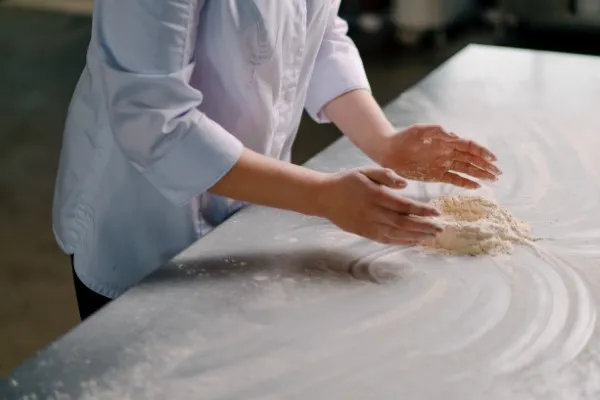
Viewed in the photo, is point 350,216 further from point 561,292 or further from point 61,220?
point 61,220

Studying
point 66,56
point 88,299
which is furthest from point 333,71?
point 66,56

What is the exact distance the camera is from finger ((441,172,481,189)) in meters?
1.00

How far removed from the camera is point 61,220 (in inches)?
39.2

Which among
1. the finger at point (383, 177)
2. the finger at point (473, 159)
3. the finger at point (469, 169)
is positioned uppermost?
the finger at point (383, 177)

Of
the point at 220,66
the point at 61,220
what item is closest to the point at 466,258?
the point at 220,66

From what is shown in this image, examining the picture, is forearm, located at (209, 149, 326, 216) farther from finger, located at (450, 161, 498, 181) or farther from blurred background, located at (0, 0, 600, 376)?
blurred background, located at (0, 0, 600, 376)

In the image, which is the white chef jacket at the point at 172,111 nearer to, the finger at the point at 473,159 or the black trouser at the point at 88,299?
the black trouser at the point at 88,299

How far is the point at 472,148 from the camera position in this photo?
996 mm

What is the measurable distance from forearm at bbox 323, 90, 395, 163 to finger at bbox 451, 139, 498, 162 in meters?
0.08

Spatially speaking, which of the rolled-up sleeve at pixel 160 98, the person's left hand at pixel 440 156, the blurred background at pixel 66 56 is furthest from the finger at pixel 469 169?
the blurred background at pixel 66 56

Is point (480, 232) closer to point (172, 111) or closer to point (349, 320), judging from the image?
point (349, 320)

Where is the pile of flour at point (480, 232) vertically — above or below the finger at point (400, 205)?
below

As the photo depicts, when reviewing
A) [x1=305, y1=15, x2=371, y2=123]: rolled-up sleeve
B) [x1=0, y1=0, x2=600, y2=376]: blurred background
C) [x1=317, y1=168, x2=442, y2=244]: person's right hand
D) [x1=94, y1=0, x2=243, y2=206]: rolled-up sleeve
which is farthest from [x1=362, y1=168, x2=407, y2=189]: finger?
[x1=0, y1=0, x2=600, y2=376]: blurred background

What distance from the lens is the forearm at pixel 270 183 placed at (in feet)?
2.76
